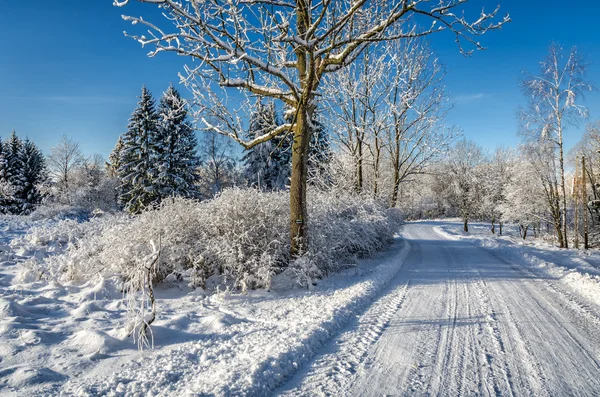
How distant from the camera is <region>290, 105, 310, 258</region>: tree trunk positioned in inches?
255

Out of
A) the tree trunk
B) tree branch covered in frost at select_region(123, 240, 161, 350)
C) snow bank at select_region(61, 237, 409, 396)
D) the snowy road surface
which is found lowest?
the snowy road surface

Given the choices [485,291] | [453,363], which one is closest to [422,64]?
[485,291]

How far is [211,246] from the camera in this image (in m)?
5.81

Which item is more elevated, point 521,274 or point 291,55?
point 291,55

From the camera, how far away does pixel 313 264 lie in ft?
20.0

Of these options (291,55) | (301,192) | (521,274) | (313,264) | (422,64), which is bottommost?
(521,274)

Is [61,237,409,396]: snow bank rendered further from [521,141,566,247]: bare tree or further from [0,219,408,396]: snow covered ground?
[521,141,566,247]: bare tree

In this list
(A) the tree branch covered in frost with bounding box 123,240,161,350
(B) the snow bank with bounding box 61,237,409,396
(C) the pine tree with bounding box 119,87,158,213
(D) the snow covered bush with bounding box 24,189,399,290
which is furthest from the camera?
(C) the pine tree with bounding box 119,87,158,213

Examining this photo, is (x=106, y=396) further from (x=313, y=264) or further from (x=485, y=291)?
(x=485, y=291)

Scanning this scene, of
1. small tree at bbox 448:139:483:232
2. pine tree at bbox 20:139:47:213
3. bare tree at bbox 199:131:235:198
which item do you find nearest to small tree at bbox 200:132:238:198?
bare tree at bbox 199:131:235:198

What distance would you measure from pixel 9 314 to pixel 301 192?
189 inches

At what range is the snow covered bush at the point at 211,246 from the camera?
559 cm

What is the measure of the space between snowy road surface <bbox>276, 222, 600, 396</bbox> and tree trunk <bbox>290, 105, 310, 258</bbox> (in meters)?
2.00

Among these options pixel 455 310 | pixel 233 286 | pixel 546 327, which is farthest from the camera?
pixel 233 286
